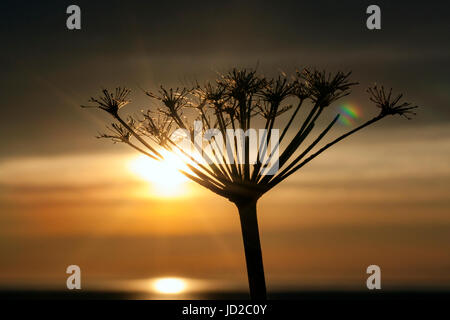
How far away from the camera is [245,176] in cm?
1664

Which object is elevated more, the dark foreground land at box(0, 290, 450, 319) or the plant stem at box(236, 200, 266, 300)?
the plant stem at box(236, 200, 266, 300)

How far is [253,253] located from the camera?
54.2ft

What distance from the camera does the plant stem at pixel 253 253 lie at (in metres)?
16.5

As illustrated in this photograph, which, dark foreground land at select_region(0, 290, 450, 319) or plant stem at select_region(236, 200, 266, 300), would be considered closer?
dark foreground land at select_region(0, 290, 450, 319)

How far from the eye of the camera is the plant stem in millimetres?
16469
